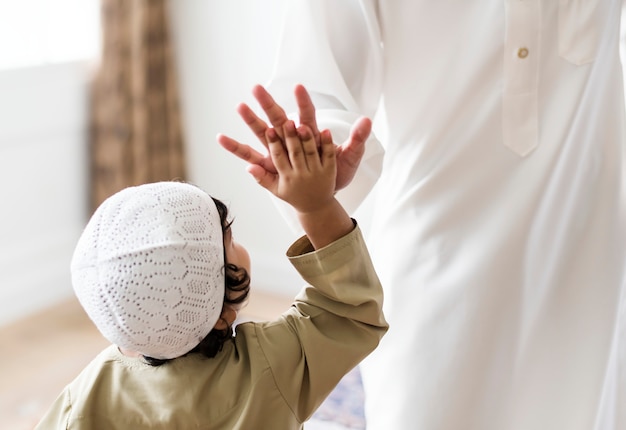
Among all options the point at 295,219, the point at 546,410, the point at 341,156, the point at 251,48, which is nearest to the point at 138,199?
the point at 341,156

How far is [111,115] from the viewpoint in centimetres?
298

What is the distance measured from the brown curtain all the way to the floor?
1.69ft

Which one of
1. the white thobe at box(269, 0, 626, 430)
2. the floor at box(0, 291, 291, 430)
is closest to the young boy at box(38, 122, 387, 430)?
the white thobe at box(269, 0, 626, 430)

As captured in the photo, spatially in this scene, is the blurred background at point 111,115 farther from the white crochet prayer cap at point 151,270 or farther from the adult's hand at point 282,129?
the white crochet prayer cap at point 151,270

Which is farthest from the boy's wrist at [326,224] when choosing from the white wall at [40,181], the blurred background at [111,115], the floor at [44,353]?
the white wall at [40,181]

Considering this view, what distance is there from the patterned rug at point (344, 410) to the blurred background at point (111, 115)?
70 cm

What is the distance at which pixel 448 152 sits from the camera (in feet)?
4.19

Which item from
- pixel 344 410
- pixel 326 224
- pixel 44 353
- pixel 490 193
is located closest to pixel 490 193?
pixel 490 193

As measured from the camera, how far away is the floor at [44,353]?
2281mm

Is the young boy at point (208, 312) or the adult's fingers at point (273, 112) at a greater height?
the adult's fingers at point (273, 112)

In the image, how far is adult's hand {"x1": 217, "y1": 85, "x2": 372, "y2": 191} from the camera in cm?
95

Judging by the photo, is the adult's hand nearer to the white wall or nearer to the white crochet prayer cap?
the white crochet prayer cap

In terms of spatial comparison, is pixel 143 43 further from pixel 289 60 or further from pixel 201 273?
pixel 201 273

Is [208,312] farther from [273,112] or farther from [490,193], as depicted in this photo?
[490,193]
